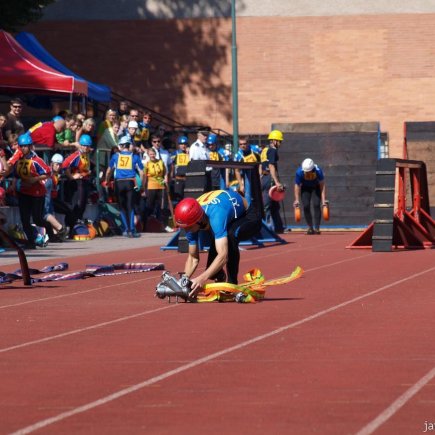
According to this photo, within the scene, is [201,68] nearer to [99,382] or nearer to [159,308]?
[159,308]

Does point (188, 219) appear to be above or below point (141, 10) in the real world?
below

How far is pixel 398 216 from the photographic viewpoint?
27.5 meters

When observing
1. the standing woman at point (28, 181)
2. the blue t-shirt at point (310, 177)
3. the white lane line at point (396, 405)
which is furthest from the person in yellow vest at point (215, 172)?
the white lane line at point (396, 405)

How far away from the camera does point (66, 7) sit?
52938mm

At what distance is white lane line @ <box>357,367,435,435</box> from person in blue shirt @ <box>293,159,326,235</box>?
909 inches

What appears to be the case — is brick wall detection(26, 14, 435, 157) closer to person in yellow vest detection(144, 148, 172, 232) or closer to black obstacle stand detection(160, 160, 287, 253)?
person in yellow vest detection(144, 148, 172, 232)

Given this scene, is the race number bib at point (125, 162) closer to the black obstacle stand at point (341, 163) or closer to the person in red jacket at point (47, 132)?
the person in red jacket at point (47, 132)

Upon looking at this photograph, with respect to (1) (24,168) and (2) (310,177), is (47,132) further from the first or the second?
(2) (310,177)

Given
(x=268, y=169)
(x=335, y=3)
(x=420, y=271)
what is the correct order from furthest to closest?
1. (x=335, y=3)
2. (x=268, y=169)
3. (x=420, y=271)

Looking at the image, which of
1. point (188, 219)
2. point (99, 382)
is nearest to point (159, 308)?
point (188, 219)

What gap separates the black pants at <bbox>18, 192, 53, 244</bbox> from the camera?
27438 mm

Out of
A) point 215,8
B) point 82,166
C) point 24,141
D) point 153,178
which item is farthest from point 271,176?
point 215,8

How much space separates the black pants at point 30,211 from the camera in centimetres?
2744

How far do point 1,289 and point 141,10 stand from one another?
117ft
